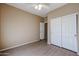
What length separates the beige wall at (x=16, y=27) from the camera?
4438 millimetres

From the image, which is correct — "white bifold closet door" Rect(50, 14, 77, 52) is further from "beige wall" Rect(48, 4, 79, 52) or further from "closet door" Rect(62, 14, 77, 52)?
"beige wall" Rect(48, 4, 79, 52)

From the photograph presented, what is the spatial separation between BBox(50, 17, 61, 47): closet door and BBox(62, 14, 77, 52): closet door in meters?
0.35

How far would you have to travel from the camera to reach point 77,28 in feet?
12.5

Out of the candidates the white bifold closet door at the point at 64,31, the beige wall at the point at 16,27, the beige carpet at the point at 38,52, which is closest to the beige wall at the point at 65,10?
the white bifold closet door at the point at 64,31

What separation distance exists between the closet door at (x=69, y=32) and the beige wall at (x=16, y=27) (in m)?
2.53

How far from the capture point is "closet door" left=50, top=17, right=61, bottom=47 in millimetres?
4993

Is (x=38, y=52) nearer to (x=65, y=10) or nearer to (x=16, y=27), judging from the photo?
(x=16, y=27)

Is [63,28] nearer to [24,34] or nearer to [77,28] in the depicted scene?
[77,28]

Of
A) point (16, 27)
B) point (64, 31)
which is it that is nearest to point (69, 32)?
point (64, 31)

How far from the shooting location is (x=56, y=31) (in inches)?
207

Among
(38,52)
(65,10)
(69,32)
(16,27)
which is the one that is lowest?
(38,52)

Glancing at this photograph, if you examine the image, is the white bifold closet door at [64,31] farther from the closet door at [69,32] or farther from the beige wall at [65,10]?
the beige wall at [65,10]

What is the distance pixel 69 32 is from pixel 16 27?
9.42 feet

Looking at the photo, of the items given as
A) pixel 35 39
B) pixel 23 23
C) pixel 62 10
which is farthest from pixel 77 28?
pixel 35 39
